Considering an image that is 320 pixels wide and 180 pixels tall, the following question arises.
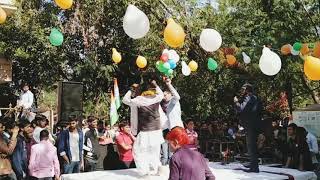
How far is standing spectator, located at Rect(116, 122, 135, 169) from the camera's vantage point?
872 centimetres

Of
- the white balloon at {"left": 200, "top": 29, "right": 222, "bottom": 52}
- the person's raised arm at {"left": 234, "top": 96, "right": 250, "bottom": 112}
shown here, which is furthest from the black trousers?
the white balloon at {"left": 200, "top": 29, "right": 222, "bottom": 52}

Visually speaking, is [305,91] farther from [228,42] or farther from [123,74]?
[123,74]

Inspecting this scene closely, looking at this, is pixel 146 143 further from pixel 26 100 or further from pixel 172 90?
pixel 26 100

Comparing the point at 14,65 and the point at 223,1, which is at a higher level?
the point at 223,1

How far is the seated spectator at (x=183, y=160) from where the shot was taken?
435 cm

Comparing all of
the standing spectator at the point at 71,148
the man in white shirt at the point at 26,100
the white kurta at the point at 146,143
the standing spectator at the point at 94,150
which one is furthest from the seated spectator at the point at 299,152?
the man in white shirt at the point at 26,100

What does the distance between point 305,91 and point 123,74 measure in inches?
319

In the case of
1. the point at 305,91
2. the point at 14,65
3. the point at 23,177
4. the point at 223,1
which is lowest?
the point at 23,177

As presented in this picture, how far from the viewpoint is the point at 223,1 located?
20438 mm

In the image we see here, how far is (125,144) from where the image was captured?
8.75 meters

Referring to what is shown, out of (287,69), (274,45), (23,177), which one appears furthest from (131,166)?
(287,69)

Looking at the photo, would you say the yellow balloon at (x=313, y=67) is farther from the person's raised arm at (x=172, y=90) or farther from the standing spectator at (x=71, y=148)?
the standing spectator at (x=71, y=148)

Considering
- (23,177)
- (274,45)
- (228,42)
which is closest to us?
(23,177)

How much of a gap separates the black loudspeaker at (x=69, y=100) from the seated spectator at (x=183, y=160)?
698cm
